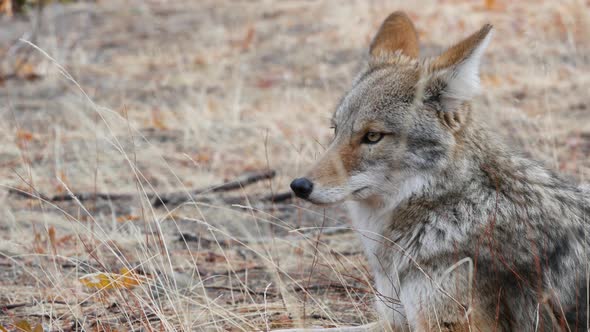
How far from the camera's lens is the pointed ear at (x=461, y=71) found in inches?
159

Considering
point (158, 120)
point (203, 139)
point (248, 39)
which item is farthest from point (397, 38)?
point (248, 39)

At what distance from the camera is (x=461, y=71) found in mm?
4086

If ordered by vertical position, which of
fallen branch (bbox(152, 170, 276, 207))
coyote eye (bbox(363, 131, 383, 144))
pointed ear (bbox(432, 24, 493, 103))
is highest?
pointed ear (bbox(432, 24, 493, 103))

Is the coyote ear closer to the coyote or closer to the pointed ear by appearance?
the coyote

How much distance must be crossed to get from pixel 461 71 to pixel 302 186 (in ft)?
3.21

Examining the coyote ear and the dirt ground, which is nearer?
the dirt ground

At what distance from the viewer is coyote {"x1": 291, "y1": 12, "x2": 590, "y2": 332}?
12.7ft

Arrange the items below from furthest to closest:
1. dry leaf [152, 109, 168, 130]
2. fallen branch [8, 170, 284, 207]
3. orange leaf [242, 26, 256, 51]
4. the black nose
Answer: orange leaf [242, 26, 256, 51]
dry leaf [152, 109, 168, 130]
fallen branch [8, 170, 284, 207]
the black nose

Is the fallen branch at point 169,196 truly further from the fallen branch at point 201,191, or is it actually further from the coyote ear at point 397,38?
the coyote ear at point 397,38

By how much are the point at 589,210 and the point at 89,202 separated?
14.2 ft

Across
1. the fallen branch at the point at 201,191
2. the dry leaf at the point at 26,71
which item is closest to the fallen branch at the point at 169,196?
the fallen branch at the point at 201,191

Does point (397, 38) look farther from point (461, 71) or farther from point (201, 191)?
point (201, 191)

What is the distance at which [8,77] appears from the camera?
466 inches

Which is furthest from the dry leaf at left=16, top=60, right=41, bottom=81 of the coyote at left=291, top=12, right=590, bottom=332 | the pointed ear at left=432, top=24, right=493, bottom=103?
the pointed ear at left=432, top=24, right=493, bottom=103
